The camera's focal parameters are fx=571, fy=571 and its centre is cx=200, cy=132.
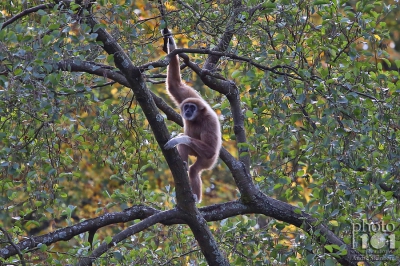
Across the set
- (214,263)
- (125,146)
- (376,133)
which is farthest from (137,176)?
(376,133)

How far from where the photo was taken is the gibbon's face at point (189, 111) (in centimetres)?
802

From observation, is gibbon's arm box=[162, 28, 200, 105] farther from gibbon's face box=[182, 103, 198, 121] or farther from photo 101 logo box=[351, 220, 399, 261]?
photo 101 logo box=[351, 220, 399, 261]

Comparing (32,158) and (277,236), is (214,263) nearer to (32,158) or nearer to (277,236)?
(277,236)

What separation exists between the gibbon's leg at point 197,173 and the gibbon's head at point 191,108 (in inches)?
24.0

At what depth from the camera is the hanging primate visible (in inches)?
307

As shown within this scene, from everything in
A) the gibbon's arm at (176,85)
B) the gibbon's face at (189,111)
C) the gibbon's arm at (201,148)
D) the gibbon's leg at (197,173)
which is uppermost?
the gibbon's arm at (176,85)

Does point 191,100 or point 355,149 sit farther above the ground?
point 191,100

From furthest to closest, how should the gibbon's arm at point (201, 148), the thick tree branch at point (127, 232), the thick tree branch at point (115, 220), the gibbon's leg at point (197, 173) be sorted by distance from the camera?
the gibbon's leg at point (197, 173), the gibbon's arm at point (201, 148), the thick tree branch at point (115, 220), the thick tree branch at point (127, 232)

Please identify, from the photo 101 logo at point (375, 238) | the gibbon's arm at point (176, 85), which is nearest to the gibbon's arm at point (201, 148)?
the gibbon's arm at point (176, 85)

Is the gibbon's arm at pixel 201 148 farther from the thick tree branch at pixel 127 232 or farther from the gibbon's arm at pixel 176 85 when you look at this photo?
the thick tree branch at pixel 127 232

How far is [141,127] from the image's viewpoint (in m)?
7.72

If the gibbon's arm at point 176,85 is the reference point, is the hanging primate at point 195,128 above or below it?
below

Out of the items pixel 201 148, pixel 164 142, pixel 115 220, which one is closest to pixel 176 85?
pixel 201 148

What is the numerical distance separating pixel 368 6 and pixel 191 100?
310cm
